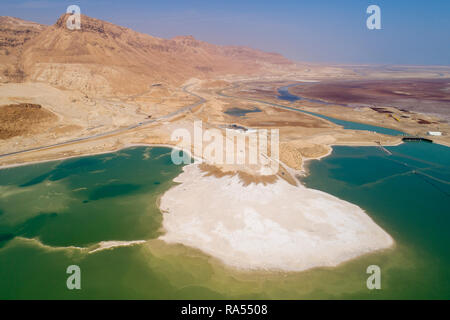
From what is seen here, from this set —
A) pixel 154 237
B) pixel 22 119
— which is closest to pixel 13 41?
pixel 22 119

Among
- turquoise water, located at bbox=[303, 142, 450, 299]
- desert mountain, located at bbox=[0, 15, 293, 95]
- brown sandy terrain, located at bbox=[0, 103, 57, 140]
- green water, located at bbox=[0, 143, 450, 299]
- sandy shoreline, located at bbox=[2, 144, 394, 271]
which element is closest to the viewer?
green water, located at bbox=[0, 143, 450, 299]

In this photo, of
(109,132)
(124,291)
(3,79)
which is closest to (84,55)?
(3,79)

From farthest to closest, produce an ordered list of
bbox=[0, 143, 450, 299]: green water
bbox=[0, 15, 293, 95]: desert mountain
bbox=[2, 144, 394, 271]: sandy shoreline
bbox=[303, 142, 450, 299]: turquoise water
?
1. bbox=[0, 15, 293, 95]: desert mountain
2. bbox=[2, 144, 394, 271]: sandy shoreline
3. bbox=[303, 142, 450, 299]: turquoise water
4. bbox=[0, 143, 450, 299]: green water

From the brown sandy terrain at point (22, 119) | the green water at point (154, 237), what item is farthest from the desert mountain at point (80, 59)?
the green water at point (154, 237)

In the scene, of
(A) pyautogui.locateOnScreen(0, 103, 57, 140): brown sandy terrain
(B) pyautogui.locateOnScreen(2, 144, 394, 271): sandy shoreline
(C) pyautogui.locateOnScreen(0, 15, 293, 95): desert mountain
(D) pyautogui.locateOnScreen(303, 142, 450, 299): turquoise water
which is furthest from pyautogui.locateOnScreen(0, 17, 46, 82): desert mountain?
(D) pyautogui.locateOnScreen(303, 142, 450, 299): turquoise water

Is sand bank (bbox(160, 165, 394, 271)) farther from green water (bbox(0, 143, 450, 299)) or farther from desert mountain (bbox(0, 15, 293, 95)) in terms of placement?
desert mountain (bbox(0, 15, 293, 95))

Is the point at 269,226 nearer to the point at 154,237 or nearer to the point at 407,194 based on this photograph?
the point at 154,237

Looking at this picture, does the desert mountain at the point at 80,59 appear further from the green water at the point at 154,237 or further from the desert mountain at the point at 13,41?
the green water at the point at 154,237
